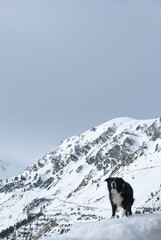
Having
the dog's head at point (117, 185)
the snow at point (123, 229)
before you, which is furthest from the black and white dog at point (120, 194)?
the snow at point (123, 229)

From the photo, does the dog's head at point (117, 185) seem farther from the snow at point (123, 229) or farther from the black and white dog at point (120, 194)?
the snow at point (123, 229)

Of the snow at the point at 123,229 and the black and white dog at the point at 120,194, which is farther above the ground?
the black and white dog at the point at 120,194

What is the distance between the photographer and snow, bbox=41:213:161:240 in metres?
9.57

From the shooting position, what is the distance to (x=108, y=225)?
10.2 metres

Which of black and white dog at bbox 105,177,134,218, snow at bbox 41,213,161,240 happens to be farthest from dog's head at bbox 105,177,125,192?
snow at bbox 41,213,161,240

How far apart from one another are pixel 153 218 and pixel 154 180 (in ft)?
552

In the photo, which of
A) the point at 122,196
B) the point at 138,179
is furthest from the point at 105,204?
the point at 122,196

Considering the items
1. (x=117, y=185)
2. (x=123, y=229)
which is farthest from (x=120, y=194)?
(x=123, y=229)

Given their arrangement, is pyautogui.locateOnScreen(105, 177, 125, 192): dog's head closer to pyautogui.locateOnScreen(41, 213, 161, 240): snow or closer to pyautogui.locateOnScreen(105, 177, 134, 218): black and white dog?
pyautogui.locateOnScreen(105, 177, 134, 218): black and white dog

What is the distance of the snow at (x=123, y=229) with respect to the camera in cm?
957

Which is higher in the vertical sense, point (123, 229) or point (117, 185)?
point (117, 185)

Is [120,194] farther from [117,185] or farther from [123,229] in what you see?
[123,229]

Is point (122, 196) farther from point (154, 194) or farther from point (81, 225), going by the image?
point (154, 194)

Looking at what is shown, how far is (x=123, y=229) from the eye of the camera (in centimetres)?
977
